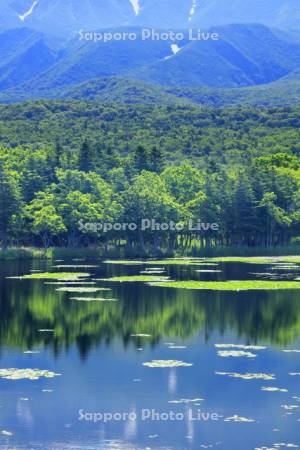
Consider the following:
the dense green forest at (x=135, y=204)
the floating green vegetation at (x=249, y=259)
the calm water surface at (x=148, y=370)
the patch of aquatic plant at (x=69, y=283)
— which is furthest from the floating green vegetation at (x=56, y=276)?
the dense green forest at (x=135, y=204)

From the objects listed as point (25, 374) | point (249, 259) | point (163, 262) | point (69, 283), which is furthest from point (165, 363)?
point (249, 259)

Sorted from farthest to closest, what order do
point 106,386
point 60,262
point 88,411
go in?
1. point 60,262
2. point 106,386
3. point 88,411

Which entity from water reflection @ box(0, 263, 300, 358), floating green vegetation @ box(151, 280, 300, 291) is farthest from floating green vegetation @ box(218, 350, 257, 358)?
floating green vegetation @ box(151, 280, 300, 291)

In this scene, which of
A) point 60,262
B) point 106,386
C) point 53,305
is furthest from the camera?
point 60,262

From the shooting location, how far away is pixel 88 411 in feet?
152

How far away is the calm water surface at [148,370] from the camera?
141ft

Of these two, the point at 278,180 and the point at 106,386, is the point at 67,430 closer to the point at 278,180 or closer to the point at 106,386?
the point at 106,386

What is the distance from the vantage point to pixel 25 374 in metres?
53.3

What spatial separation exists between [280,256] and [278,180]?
2444 cm

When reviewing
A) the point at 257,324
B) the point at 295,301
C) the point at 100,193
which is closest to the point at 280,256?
the point at 100,193

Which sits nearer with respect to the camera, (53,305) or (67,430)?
(67,430)

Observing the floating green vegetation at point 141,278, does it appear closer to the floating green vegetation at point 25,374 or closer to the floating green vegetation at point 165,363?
the floating green vegetation at point 165,363

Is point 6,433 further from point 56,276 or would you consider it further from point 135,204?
point 135,204

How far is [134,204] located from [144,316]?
8592cm
